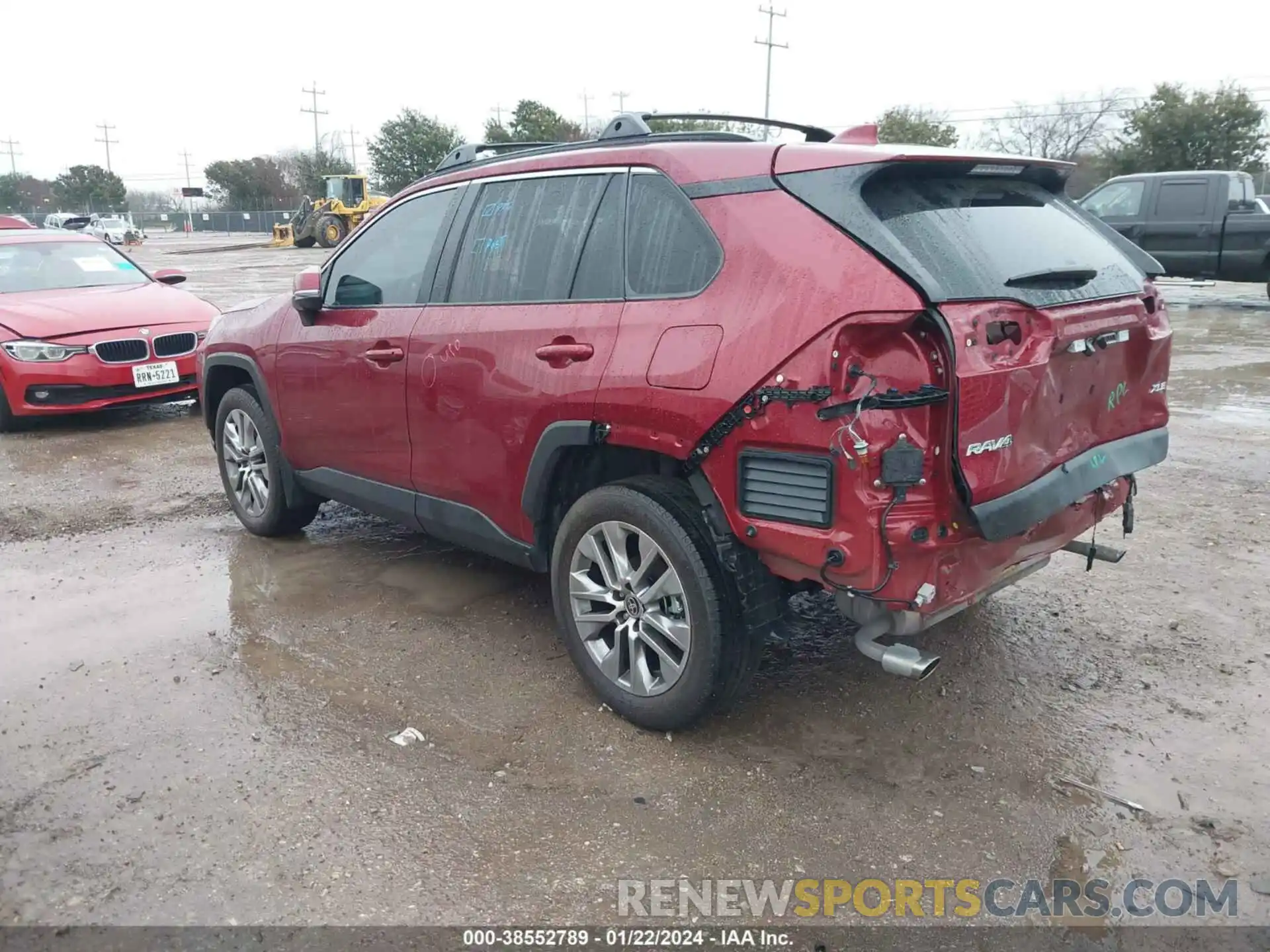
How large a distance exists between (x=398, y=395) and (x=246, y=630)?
1.20 m

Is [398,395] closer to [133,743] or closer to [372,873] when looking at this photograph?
[133,743]

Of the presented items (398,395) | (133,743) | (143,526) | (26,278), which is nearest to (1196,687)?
(398,395)

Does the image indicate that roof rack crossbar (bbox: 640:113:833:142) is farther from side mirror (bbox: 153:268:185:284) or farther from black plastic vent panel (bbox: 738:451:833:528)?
side mirror (bbox: 153:268:185:284)

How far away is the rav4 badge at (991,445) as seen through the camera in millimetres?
2672

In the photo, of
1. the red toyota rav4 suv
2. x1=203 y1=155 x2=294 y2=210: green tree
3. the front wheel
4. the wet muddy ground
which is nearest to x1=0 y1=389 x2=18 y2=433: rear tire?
the wet muddy ground

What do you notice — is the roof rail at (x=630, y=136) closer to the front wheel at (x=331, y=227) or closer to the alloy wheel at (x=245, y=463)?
the alloy wheel at (x=245, y=463)

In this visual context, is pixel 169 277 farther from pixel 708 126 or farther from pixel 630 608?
pixel 708 126

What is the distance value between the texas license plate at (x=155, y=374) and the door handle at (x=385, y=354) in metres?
4.66

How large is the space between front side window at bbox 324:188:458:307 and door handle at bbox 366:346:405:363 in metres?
0.21

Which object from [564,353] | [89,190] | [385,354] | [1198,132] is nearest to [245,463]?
[385,354]

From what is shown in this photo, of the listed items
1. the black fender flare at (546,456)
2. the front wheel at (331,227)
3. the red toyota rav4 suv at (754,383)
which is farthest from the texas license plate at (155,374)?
the front wheel at (331,227)

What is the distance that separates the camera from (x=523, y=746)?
3293mm

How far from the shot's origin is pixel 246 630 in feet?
13.9

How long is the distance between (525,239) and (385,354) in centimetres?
87
